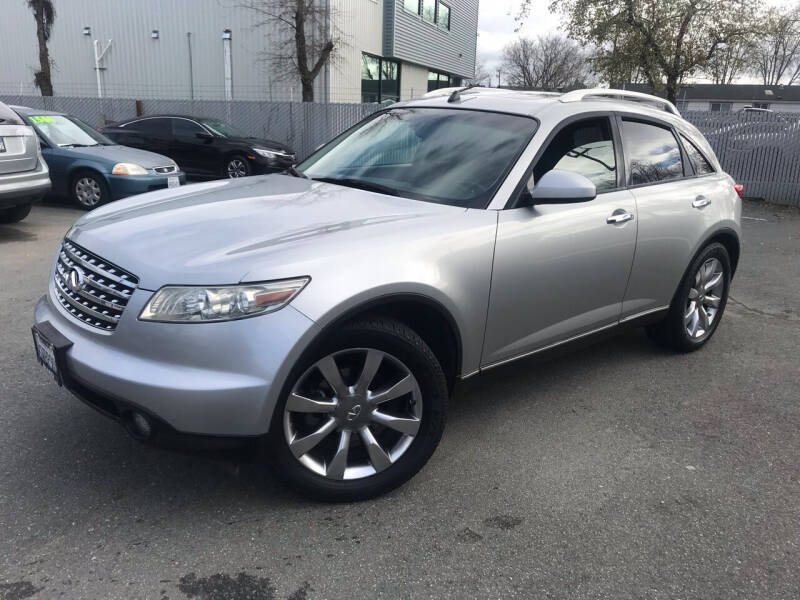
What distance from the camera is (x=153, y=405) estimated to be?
243 cm

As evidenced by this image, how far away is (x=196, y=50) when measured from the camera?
2347 cm

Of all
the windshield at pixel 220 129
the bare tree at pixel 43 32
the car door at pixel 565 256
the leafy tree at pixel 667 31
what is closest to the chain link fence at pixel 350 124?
the bare tree at pixel 43 32

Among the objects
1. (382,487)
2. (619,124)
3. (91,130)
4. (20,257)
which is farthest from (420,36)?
(382,487)

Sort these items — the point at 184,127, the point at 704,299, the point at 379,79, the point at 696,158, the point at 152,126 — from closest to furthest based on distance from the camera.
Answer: the point at 696,158, the point at 704,299, the point at 184,127, the point at 152,126, the point at 379,79

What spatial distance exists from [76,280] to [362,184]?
150cm

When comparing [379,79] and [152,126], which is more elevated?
[379,79]

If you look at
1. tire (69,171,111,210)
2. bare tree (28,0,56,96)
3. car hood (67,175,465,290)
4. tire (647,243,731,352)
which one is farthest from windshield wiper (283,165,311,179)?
bare tree (28,0,56,96)

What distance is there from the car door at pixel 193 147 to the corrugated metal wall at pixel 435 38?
47.3ft

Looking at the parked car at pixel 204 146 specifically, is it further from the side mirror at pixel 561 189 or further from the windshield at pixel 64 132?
the side mirror at pixel 561 189

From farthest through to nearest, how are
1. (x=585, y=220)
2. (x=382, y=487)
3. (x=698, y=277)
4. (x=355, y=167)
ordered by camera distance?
1. (x=698, y=277)
2. (x=355, y=167)
3. (x=585, y=220)
4. (x=382, y=487)

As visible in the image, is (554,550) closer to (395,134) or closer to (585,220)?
(585,220)

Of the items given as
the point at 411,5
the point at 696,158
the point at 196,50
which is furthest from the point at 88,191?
the point at 411,5

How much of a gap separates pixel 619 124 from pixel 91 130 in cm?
919

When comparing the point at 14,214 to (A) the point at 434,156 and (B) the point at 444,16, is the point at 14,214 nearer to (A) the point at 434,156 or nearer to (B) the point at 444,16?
(A) the point at 434,156
